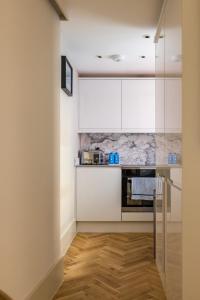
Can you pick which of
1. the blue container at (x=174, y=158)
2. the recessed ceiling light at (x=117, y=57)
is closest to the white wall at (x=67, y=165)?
the recessed ceiling light at (x=117, y=57)

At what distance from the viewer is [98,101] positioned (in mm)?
5008

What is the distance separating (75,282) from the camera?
9.68 ft

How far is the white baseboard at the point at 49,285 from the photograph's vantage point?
7.31ft

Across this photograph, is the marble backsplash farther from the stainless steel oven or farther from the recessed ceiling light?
the recessed ceiling light

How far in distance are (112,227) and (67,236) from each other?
101cm

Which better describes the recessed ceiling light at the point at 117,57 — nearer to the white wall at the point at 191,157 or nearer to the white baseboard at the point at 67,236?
the white baseboard at the point at 67,236

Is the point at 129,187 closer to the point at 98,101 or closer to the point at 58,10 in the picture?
the point at 98,101

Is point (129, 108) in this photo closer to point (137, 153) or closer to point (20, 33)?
point (137, 153)

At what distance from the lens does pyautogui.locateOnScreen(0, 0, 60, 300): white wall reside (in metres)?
1.73

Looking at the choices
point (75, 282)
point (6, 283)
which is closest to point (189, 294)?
point (6, 283)

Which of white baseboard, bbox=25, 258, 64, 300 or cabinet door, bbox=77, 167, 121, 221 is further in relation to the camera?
cabinet door, bbox=77, 167, 121, 221

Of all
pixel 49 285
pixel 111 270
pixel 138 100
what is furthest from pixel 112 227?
pixel 49 285

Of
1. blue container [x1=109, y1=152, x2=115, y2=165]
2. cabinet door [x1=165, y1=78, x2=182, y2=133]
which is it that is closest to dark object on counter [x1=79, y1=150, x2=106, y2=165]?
blue container [x1=109, y1=152, x2=115, y2=165]

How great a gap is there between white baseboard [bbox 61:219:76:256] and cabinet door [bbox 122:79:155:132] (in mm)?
1688
